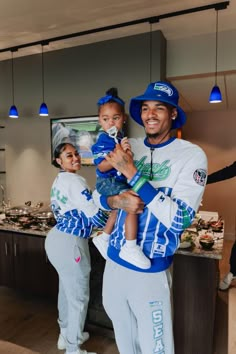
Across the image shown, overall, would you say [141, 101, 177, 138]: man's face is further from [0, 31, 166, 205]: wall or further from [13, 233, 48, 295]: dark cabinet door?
[0, 31, 166, 205]: wall

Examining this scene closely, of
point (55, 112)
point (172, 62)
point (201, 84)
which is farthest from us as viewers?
point (55, 112)

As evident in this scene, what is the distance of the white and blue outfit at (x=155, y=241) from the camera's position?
3.65 ft

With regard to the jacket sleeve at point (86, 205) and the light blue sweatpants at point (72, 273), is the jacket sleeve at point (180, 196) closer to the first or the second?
the jacket sleeve at point (86, 205)

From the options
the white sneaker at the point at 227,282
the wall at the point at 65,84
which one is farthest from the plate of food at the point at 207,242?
the wall at the point at 65,84

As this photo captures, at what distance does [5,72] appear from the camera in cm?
480

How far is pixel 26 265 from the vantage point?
3.00 metres

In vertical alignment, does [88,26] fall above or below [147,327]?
above

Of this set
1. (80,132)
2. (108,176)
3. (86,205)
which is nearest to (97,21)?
(80,132)

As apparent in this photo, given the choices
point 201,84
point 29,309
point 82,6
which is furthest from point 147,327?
point 201,84

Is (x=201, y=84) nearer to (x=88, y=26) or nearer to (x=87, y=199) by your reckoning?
(x=88, y=26)

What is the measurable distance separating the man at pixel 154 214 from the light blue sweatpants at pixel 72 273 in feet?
2.95

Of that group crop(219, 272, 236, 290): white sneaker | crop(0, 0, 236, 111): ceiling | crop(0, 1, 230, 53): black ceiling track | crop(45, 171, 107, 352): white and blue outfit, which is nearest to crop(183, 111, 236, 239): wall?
crop(0, 0, 236, 111): ceiling

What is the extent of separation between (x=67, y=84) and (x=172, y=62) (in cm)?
157

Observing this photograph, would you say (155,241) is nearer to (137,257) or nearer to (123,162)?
(137,257)
